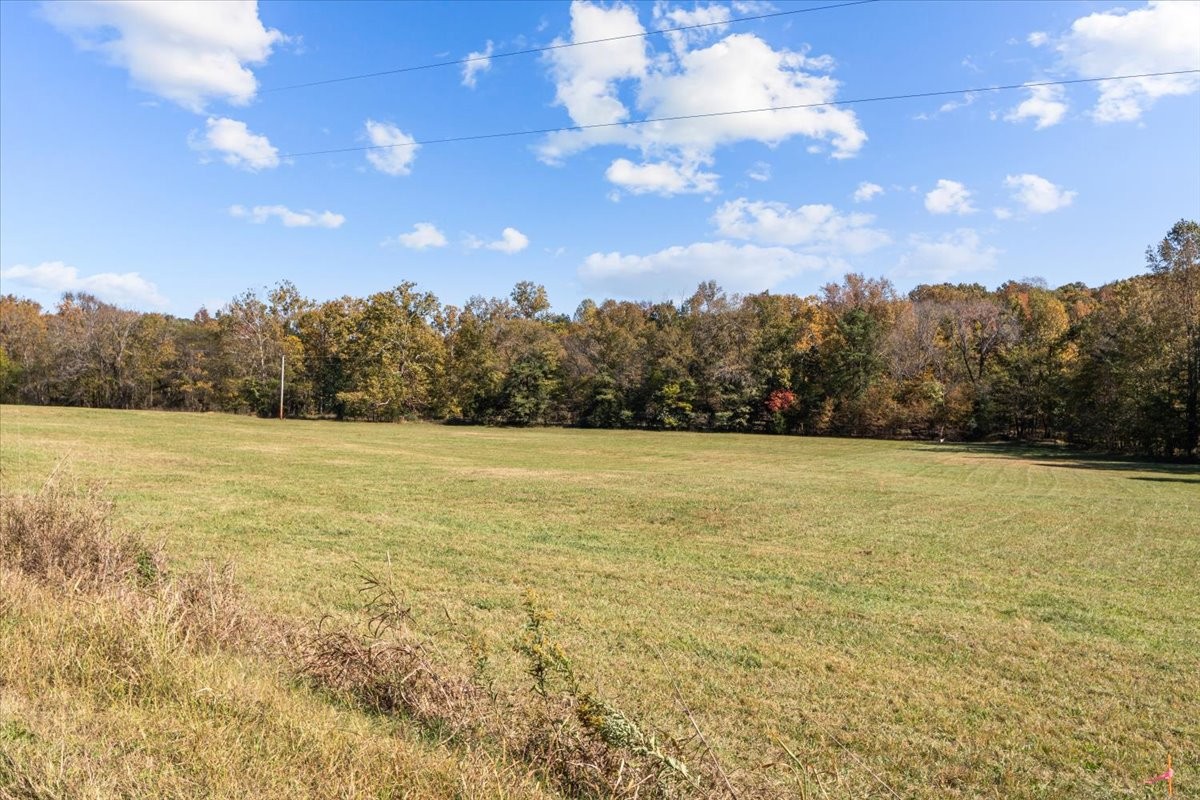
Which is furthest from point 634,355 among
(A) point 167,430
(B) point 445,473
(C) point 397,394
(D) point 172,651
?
(D) point 172,651

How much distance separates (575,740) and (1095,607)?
8.43 metres

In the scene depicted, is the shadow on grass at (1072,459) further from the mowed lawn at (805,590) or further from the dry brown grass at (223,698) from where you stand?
the dry brown grass at (223,698)

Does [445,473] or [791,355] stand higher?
[791,355]

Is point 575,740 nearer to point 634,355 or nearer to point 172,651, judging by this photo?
point 172,651

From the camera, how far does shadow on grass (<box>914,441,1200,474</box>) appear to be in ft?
105

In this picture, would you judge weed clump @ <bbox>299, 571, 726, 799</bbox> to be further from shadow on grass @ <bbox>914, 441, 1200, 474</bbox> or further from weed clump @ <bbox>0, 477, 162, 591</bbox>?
shadow on grass @ <bbox>914, 441, 1200, 474</bbox>

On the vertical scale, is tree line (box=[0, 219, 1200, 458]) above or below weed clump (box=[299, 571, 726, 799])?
above

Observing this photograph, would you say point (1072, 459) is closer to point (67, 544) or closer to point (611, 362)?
point (611, 362)

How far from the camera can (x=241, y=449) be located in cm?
2830

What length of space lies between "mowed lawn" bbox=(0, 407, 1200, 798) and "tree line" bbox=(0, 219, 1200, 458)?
118ft

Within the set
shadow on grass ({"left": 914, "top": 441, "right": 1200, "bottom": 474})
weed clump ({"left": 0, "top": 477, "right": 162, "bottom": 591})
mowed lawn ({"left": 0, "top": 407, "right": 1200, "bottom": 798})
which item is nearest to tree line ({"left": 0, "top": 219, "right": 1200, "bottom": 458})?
shadow on grass ({"left": 914, "top": 441, "right": 1200, "bottom": 474})

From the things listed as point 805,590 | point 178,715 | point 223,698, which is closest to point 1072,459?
point 805,590

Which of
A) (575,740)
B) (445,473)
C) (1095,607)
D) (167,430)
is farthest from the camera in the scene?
(167,430)

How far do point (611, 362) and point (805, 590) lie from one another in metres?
59.9
